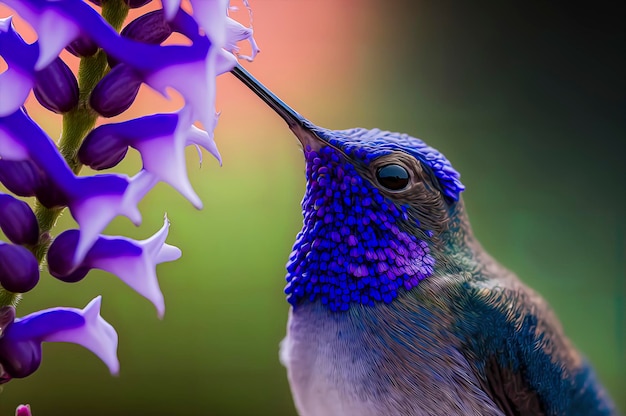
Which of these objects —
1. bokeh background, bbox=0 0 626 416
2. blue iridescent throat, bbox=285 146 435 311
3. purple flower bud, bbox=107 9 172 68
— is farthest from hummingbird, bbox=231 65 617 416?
bokeh background, bbox=0 0 626 416

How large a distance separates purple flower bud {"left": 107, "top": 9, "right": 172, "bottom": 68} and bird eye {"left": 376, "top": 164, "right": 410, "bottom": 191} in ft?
0.87

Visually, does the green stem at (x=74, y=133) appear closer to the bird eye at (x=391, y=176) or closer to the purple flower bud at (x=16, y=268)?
the purple flower bud at (x=16, y=268)

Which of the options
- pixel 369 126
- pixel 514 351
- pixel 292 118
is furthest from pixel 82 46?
pixel 369 126

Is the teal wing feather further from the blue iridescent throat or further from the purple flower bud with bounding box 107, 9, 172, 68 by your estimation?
the purple flower bud with bounding box 107, 9, 172, 68

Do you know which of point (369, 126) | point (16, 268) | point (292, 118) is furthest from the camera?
point (369, 126)

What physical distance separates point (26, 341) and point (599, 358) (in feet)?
5.51

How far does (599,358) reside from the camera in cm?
166

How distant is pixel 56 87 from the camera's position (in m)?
0.24

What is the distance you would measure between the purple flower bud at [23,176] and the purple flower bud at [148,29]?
0.05 metres

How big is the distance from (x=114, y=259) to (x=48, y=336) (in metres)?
0.04

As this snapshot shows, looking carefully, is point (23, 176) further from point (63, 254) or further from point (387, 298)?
point (387, 298)

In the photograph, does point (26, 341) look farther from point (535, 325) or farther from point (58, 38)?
point (535, 325)

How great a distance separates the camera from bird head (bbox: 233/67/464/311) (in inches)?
19.6

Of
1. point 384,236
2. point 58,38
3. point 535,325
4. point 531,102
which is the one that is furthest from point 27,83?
point 531,102
